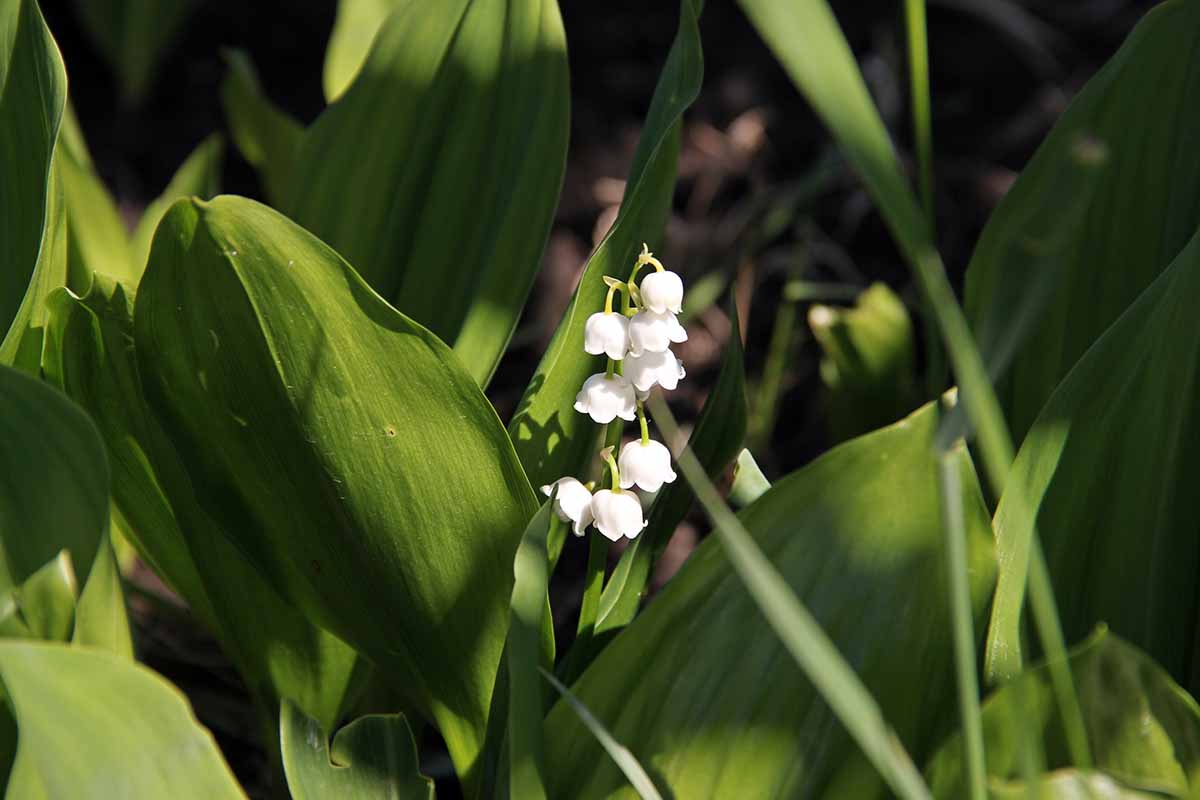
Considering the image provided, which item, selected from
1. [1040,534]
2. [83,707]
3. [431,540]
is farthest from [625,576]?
[83,707]

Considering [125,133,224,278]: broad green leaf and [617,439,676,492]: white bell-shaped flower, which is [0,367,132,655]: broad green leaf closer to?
[617,439,676,492]: white bell-shaped flower

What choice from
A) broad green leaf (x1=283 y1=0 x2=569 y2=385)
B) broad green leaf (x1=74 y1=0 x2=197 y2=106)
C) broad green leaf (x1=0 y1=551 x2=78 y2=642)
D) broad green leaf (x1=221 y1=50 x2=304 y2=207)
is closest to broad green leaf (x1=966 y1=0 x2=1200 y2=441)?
broad green leaf (x1=283 y1=0 x2=569 y2=385)

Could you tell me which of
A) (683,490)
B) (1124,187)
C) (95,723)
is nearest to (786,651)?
(683,490)

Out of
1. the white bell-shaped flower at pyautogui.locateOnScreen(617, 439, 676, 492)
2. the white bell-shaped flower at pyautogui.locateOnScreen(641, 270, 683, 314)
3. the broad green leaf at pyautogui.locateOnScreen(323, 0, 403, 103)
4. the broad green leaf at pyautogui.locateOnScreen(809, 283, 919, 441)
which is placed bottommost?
the broad green leaf at pyautogui.locateOnScreen(809, 283, 919, 441)

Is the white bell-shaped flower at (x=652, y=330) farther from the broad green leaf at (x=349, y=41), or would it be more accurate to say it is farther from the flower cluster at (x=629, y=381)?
the broad green leaf at (x=349, y=41)

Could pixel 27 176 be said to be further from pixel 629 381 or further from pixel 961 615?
pixel 961 615

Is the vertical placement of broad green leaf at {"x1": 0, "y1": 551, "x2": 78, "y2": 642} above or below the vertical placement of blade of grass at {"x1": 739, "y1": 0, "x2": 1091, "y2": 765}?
below
